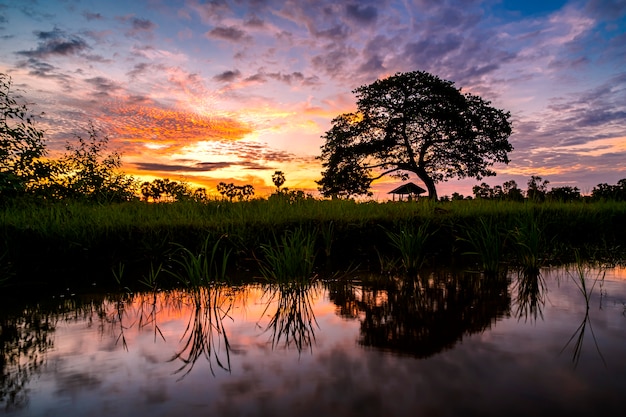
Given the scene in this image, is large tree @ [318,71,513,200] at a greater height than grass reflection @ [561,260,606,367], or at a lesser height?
greater

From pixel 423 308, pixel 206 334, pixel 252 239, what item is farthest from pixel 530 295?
pixel 252 239

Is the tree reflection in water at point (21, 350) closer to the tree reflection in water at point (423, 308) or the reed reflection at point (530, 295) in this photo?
the tree reflection in water at point (423, 308)

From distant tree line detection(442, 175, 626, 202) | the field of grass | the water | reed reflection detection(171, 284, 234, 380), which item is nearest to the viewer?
the water

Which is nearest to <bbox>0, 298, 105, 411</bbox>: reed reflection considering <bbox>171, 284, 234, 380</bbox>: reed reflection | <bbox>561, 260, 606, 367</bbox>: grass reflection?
<bbox>171, 284, 234, 380</bbox>: reed reflection

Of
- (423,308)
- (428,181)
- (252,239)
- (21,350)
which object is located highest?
(428,181)

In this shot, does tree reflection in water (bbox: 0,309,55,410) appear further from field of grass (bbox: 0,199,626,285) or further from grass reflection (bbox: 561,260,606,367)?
grass reflection (bbox: 561,260,606,367)

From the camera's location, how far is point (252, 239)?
6141 millimetres

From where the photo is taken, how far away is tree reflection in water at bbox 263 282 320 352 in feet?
9.25

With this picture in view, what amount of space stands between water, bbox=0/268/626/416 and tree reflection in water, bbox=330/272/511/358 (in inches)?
0.7

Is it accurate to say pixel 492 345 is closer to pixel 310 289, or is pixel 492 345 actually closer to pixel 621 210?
pixel 310 289

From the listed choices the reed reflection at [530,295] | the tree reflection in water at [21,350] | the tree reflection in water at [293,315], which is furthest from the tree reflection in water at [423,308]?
the tree reflection in water at [21,350]

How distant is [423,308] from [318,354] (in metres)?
1.36

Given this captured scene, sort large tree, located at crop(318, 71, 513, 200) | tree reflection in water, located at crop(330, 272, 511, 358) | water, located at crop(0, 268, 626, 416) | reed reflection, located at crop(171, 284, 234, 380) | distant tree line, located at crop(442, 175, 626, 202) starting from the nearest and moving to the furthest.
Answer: water, located at crop(0, 268, 626, 416)
reed reflection, located at crop(171, 284, 234, 380)
tree reflection in water, located at crop(330, 272, 511, 358)
distant tree line, located at crop(442, 175, 626, 202)
large tree, located at crop(318, 71, 513, 200)

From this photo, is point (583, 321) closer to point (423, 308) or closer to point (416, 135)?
point (423, 308)
